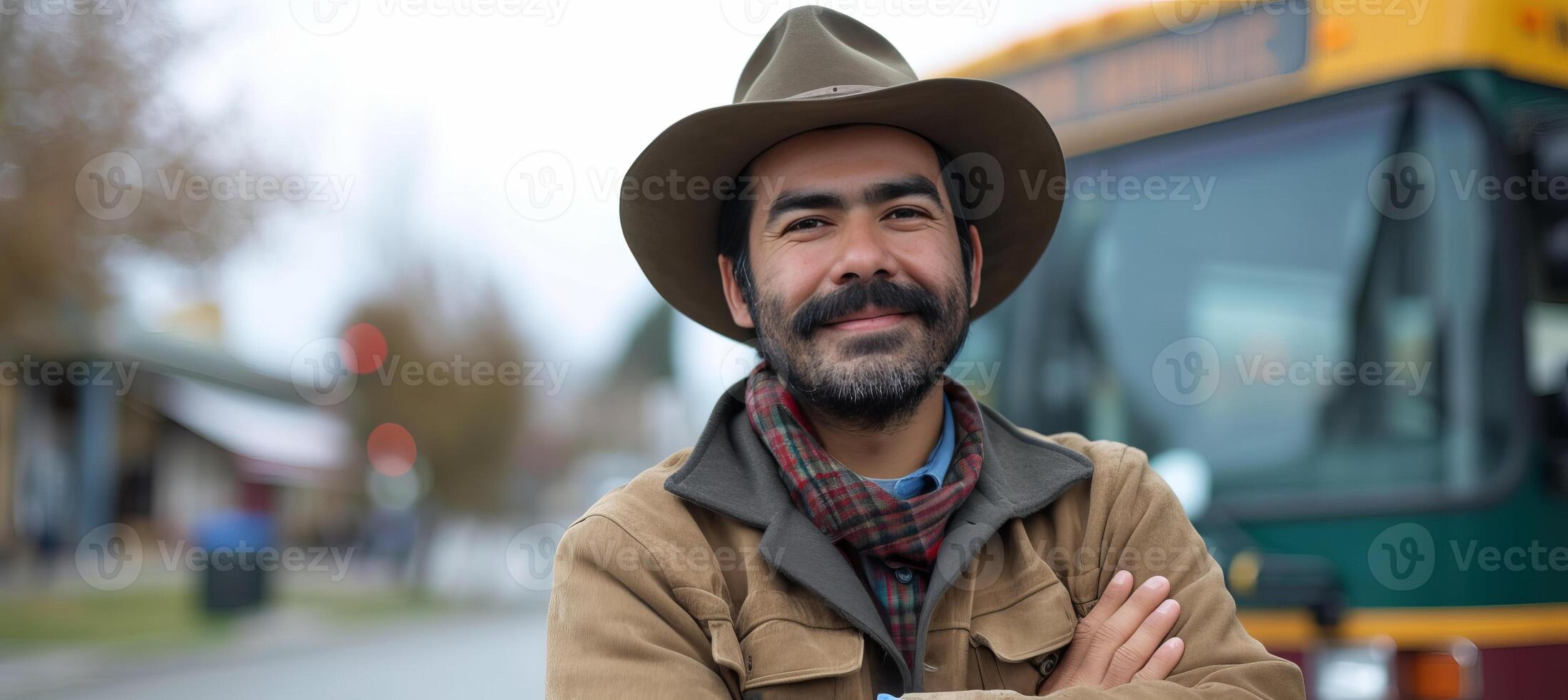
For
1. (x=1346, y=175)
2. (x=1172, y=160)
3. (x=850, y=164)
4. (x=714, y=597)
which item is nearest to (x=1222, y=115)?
(x=1172, y=160)

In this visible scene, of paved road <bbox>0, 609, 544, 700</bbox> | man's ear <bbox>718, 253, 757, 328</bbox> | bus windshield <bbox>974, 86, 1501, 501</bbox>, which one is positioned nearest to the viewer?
man's ear <bbox>718, 253, 757, 328</bbox>

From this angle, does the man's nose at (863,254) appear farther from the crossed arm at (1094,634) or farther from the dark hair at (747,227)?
the crossed arm at (1094,634)

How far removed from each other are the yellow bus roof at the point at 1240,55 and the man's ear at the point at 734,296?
271cm

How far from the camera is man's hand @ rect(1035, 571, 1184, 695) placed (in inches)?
93.0

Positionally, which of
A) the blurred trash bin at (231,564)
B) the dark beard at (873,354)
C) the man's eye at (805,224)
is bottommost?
the blurred trash bin at (231,564)

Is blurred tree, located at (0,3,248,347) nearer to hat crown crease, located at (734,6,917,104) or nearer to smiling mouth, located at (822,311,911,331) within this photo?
hat crown crease, located at (734,6,917,104)

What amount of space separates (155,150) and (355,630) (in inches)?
368

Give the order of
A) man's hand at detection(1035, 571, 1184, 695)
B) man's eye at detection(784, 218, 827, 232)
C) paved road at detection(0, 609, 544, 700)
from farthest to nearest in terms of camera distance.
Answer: paved road at detection(0, 609, 544, 700), man's eye at detection(784, 218, 827, 232), man's hand at detection(1035, 571, 1184, 695)

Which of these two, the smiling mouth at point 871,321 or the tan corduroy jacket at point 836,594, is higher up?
the smiling mouth at point 871,321

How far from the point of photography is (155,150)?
1312 centimetres

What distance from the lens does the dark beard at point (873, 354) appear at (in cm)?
249

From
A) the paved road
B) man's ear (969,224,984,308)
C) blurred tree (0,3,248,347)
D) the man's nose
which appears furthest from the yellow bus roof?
blurred tree (0,3,248,347)

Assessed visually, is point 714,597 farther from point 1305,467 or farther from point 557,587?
point 1305,467

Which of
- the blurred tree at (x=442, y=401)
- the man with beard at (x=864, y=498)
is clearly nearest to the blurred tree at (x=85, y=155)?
the man with beard at (x=864, y=498)
